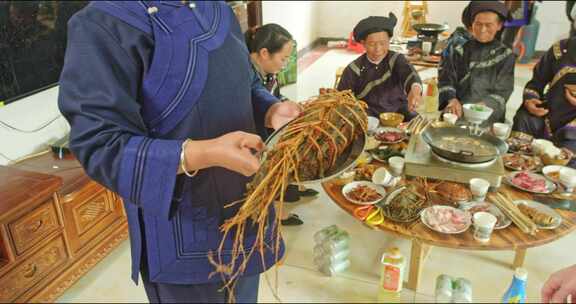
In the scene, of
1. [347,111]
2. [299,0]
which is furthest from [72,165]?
[347,111]

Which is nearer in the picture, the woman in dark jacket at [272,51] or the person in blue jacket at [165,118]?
the person in blue jacket at [165,118]

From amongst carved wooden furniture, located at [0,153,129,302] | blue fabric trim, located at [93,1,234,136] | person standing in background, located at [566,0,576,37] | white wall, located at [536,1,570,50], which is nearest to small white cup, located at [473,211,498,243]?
blue fabric trim, located at [93,1,234,136]

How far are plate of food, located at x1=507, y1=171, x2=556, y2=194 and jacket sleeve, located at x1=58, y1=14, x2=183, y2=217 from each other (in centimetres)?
143

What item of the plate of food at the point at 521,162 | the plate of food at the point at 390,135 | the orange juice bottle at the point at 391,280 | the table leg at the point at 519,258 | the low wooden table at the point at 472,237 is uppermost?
the orange juice bottle at the point at 391,280

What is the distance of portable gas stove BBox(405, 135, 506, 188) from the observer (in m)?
1.45

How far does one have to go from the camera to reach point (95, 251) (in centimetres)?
196

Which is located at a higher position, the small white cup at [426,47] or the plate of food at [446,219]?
the small white cup at [426,47]

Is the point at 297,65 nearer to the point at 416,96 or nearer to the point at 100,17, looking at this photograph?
the point at 416,96

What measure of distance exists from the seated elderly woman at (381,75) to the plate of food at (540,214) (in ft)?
2.02

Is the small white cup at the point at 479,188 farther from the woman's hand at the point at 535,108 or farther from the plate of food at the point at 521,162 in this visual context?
the woman's hand at the point at 535,108

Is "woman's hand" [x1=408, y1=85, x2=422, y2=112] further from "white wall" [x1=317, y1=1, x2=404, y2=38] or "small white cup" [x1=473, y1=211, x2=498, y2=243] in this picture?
"small white cup" [x1=473, y1=211, x2=498, y2=243]

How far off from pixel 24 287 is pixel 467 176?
161 centimetres

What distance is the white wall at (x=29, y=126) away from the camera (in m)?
1.80

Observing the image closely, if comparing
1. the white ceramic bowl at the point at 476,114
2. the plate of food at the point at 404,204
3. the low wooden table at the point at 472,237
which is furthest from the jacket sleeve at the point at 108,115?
the white ceramic bowl at the point at 476,114
